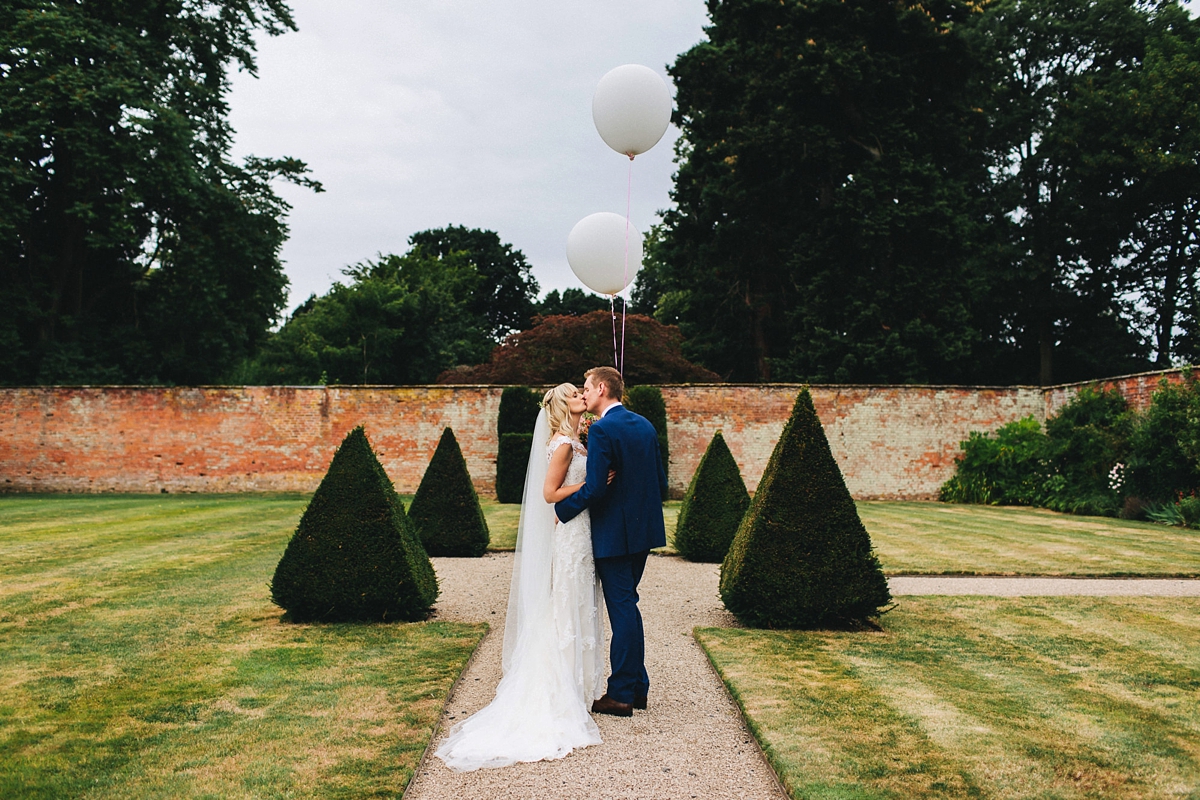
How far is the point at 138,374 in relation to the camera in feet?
69.4

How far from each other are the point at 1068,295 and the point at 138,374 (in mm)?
27946

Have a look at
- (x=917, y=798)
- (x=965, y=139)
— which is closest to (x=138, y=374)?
(x=917, y=798)

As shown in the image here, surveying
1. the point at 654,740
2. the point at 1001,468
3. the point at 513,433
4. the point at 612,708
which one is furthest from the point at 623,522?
the point at 1001,468

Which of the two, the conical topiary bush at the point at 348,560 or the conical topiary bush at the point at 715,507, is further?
the conical topiary bush at the point at 715,507

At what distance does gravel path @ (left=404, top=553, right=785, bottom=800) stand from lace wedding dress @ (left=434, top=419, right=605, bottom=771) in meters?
0.12

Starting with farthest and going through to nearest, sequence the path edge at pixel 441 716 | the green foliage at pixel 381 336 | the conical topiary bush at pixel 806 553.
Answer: the green foliage at pixel 381 336
the conical topiary bush at pixel 806 553
the path edge at pixel 441 716

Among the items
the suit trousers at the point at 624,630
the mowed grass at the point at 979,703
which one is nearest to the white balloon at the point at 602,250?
the mowed grass at the point at 979,703

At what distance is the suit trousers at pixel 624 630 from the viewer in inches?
163

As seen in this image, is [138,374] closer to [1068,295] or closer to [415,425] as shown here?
[415,425]

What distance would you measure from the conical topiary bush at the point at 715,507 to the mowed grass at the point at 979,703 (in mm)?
3035

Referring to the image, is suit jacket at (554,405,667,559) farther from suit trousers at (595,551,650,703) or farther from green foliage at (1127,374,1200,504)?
green foliage at (1127,374,1200,504)

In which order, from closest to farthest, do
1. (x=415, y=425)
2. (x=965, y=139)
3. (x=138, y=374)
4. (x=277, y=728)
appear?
(x=277, y=728) → (x=415, y=425) → (x=138, y=374) → (x=965, y=139)

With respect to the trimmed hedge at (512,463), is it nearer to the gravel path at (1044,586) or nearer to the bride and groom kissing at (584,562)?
the gravel path at (1044,586)

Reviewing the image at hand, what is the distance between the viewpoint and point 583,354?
23.5 m
